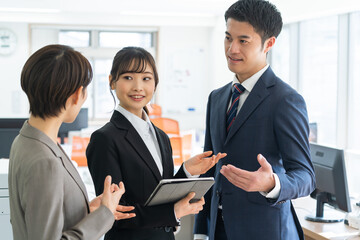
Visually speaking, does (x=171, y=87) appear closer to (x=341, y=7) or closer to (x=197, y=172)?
(x=341, y=7)

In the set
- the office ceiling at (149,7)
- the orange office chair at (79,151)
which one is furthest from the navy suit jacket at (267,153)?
the office ceiling at (149,7)

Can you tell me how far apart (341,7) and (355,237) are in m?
3.96

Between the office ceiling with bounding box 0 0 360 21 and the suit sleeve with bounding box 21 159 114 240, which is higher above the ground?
the office ceiling with bounding box 0 0 360 21

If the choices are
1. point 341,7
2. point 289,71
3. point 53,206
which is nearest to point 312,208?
point 53,206

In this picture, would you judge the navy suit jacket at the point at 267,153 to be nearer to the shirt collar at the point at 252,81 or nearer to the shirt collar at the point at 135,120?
the shirt collar at the point at 252,81

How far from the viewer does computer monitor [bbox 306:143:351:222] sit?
2758 millimetres

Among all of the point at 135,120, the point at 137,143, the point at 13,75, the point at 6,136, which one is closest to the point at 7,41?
the point at 13,75

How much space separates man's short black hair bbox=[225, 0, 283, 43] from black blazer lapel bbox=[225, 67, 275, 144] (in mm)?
192

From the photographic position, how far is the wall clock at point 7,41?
9.65 metres

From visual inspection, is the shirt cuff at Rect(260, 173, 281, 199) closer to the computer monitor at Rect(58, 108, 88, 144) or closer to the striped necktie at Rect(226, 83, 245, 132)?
the striped necktie at Rect(226, 83, 245, 132)

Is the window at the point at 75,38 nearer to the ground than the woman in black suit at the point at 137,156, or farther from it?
farther from it

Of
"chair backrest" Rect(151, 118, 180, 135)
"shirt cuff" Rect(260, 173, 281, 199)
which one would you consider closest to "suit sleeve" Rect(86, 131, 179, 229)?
"shirt cuff" Rect(260, 173, 281, 199)

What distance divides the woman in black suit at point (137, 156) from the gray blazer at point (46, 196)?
1.19 feet

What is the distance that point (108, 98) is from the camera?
1037cm
